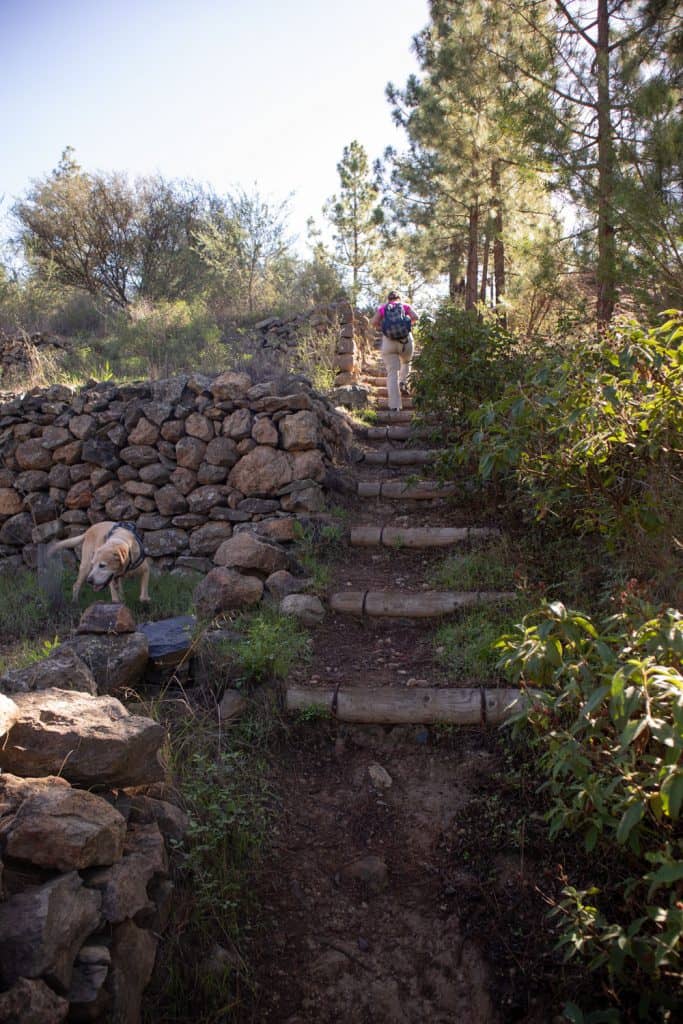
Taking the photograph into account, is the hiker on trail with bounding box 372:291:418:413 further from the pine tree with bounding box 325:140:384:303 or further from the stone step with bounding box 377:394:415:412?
the pine tree with bounding box 325:140:384:303

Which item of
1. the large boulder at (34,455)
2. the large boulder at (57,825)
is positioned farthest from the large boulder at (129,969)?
the large boulder at (34,455)

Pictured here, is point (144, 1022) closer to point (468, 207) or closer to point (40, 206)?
point (468, 207)

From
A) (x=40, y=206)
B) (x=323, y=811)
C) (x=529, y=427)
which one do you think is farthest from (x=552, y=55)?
(x=40, y=206)

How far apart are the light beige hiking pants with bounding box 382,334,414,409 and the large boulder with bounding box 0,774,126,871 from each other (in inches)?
280

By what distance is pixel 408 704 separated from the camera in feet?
12.7

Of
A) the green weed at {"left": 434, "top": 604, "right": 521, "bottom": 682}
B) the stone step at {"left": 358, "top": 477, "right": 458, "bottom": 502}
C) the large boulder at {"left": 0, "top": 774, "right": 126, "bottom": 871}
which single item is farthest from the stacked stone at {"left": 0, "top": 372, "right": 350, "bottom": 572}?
the large boulder at {"left": 0, "top": 774, "right": 126, "bottom": 871}

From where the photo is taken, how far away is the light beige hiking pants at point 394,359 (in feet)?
29.6

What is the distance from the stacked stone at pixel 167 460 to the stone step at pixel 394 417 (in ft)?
3.85

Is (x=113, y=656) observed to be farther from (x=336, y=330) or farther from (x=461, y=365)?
(x=336, y=330)

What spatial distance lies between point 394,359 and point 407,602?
4.77 m

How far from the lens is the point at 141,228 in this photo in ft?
51.8

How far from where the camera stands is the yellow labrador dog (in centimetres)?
574

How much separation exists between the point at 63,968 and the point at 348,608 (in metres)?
3.14

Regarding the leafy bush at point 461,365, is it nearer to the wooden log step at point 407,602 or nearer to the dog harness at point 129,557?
the wooden log step at point 407,602
